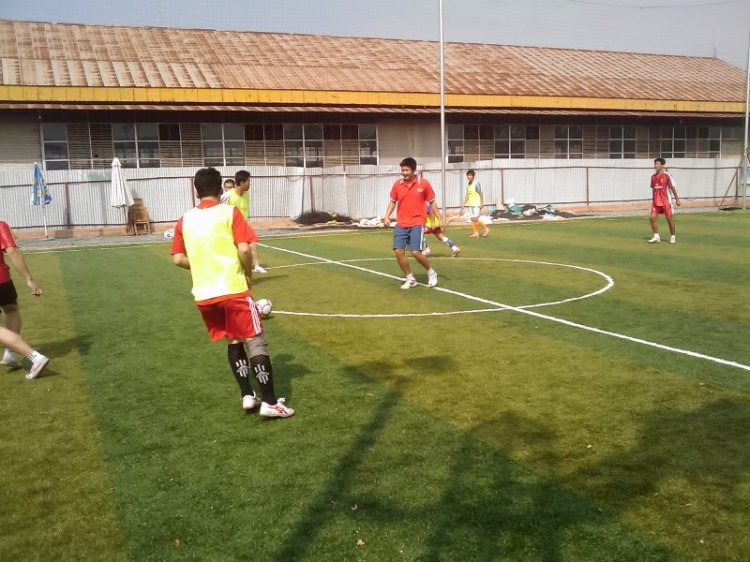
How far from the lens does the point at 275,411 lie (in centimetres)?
622

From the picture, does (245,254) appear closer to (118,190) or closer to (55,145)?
(118,190)

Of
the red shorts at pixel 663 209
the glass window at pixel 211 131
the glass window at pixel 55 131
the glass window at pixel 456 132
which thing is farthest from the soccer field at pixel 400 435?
the glass window at pixel 456 132

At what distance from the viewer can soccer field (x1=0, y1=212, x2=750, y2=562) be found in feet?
13.8

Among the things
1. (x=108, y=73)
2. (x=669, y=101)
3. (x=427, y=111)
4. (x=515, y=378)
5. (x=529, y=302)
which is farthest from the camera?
(x=669, y=101)

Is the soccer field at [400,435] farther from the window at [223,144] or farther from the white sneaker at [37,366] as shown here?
the window at [223,144]

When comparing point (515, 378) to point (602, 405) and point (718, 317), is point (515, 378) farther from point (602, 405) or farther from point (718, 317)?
point (718, 317)

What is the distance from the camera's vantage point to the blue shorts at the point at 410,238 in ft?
41.3

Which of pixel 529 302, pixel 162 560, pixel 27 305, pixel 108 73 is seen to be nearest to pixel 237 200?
pixel 27 305

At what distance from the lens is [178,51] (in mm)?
37969

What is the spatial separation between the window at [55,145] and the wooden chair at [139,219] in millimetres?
4759

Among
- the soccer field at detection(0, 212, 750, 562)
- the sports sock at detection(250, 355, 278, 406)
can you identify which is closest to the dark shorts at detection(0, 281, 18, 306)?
the soccer field at detection(0, 212, 750, 562)

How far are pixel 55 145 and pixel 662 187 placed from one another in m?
24.6

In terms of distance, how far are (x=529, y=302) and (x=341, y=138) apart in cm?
2730

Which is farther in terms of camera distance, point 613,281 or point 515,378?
point 613,281
